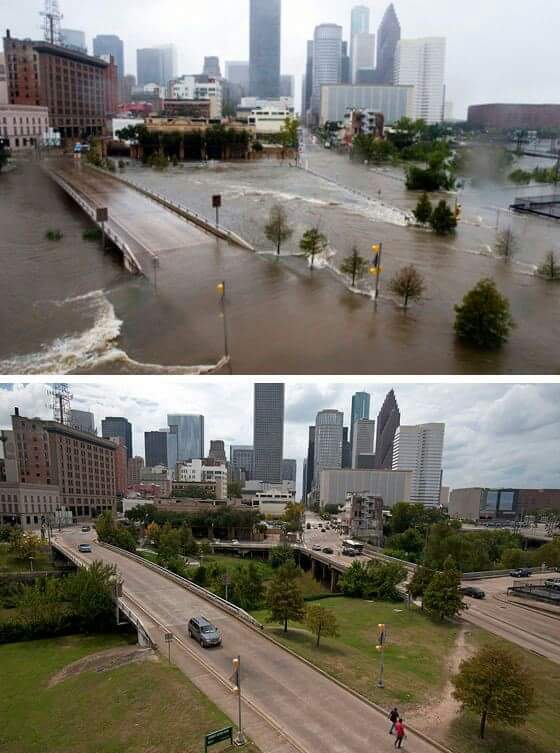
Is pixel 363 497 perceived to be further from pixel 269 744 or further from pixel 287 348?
pixel 269 744

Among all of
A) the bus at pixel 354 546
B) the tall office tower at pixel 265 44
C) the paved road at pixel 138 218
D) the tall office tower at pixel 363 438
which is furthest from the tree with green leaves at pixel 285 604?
the tall office tower at pixel 265 44

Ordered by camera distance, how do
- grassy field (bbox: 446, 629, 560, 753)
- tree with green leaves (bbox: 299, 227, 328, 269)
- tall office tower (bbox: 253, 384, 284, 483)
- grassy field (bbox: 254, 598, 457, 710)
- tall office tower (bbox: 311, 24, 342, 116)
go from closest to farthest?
grassy field (bbox: 446, 629, 560, 753)
grassy field (bbox: 254, 598, 457, 710)
tall office tower (bbox: 253, 384, 284, 483)
tall office tower (bbox: 311, 24, 342, 116)
tree with green leaves (bbox: 299, 227, 328, 269)

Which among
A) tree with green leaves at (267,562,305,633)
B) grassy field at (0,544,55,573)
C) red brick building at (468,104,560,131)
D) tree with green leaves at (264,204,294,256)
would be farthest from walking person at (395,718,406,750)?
red brick building at (468,104,560,131)

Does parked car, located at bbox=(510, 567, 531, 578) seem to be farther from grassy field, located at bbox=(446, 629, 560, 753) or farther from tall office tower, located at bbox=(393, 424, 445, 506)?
grassy field, located at bbox=(446, 629, 560, 753)

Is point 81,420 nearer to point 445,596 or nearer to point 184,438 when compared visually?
point 184,438

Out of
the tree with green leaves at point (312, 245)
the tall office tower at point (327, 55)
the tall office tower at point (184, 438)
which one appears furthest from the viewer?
the tree with green leaves at point (312, 245)

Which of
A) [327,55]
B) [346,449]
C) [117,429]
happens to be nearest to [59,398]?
[117,429]

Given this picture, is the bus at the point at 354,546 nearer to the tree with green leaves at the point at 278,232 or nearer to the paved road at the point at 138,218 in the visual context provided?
the tree with green leaves at the point at 278,232

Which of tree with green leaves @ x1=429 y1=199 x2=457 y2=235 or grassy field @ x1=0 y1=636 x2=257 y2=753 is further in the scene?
tree with green leaves @ x1=429 y1=199 x2=457 y2=235
